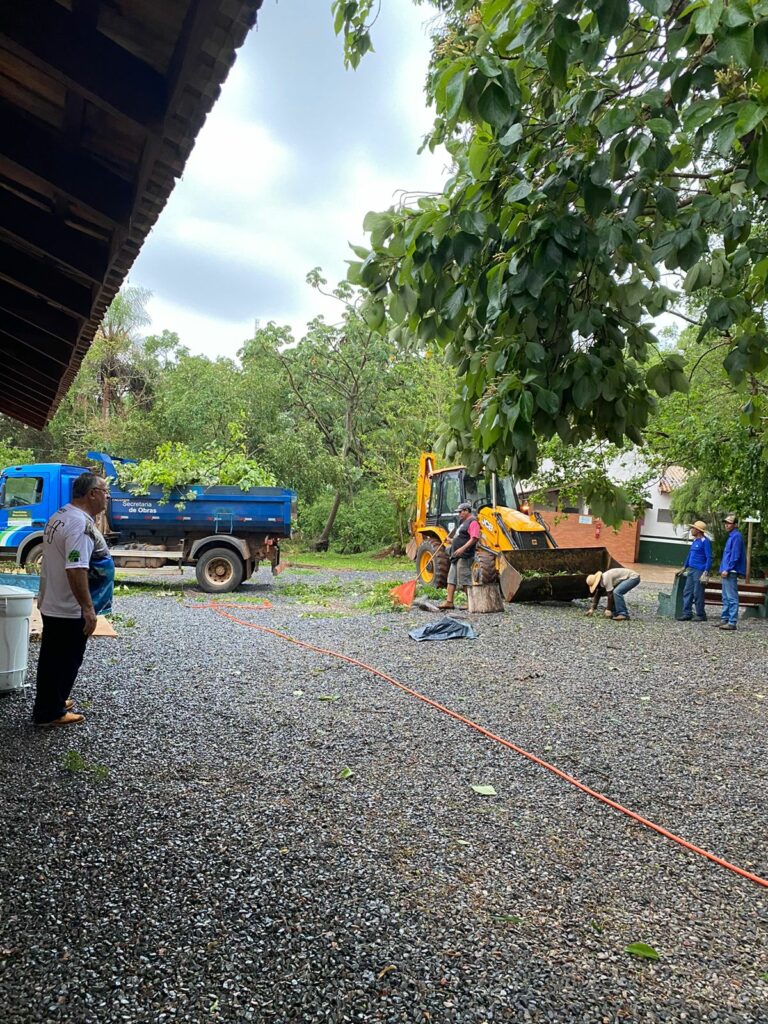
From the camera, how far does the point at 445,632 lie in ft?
30.0

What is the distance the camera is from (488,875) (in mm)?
3104

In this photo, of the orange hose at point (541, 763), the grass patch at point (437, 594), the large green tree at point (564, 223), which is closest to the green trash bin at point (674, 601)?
the grass patch at point (437, 594)

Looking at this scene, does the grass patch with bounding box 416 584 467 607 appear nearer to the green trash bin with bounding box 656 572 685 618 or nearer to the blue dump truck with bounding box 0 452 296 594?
the blue dump truck with bounding box 0 452 296 594

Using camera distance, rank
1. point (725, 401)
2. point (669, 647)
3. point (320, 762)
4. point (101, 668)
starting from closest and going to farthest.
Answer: point (320, 762) → point (101, 668) → point (669, 647) → point (725, 401)

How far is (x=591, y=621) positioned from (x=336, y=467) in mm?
15063

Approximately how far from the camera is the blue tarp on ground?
29.5 ft

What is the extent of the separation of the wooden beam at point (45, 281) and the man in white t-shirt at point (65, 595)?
109 cm

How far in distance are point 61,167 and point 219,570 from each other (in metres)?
10.7

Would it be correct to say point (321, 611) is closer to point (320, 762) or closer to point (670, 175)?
point (320, 762)

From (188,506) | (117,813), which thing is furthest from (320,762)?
(188,506)

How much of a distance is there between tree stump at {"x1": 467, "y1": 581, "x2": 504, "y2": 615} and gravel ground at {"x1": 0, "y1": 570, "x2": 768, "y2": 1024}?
436 cm

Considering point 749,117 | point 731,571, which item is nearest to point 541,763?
point 749,117

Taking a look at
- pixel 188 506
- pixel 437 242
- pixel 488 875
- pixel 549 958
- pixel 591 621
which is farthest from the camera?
pixel 188 506

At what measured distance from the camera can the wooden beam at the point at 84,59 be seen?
81.8 inches
